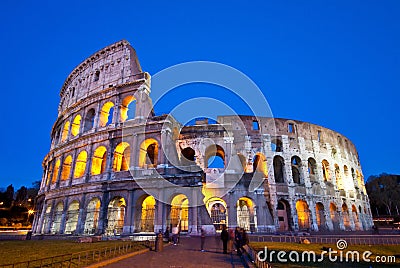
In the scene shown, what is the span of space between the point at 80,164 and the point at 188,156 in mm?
10705

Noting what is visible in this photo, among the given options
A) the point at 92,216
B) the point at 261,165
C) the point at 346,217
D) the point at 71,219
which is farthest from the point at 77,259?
the point at 346,217

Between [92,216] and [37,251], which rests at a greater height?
[92,216]

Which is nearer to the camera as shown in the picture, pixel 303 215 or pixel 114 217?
pixel 114 217

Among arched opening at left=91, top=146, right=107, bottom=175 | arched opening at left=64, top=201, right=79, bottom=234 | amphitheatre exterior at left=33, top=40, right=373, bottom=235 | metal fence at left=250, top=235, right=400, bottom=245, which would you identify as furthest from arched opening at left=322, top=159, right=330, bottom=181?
arched opening at left=64, top=201, right=79, bottom=234

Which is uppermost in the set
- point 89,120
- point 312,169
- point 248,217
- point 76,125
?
point 89,120

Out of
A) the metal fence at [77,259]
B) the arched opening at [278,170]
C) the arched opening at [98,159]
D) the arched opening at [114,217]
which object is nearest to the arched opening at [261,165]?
the arched opening at [278,170]

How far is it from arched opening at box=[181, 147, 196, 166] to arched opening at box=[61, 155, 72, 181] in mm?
11488

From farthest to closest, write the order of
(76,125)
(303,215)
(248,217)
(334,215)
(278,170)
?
1. (278,170)
2. (334,215)
3. (76,125)
4. (303,215)
5. (248,217)

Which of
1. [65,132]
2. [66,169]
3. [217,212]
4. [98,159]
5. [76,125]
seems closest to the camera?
[98,159]

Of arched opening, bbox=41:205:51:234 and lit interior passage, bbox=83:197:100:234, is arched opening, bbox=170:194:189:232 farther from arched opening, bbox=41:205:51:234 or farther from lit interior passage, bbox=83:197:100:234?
arched opening, bbox=41:205:51:234

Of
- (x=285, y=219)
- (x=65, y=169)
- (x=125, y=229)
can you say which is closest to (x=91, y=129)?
(x=65, y=169)

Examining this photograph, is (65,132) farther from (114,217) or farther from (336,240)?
(336,240)

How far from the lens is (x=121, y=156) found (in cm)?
2272

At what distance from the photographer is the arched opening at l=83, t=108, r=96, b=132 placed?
25.1m
